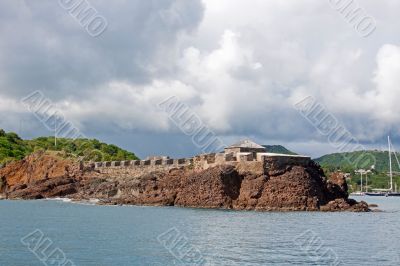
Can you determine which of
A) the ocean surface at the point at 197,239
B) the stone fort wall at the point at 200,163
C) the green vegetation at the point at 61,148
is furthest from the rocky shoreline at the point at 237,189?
the green vegetation at the point at 61,148

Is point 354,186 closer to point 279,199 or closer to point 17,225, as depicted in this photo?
point 279,199

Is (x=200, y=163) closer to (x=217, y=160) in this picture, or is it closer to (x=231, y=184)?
(x=217, y=160)

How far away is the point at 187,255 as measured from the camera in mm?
28500

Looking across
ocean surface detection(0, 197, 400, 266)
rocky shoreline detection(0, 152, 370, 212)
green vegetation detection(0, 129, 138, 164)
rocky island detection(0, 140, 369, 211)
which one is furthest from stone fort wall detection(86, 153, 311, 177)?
green vegetation detection(0, 129, 138, 164)

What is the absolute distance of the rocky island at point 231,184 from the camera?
5591cm

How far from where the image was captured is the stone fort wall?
190ft

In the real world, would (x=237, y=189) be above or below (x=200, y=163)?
below

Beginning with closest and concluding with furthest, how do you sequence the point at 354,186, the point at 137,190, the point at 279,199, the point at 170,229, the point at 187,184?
1. the point at 170,229
2. the point at 279,199
3. the point at 187,184
4. the point at 137,190
5. the point at 354,186

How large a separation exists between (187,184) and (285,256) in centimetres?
3389

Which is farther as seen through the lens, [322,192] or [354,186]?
[354,186]

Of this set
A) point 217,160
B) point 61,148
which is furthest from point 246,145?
point 61,148

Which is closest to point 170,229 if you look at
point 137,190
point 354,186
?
point 137,190

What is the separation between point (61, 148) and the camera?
401ft

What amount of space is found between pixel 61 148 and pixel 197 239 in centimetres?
9272
